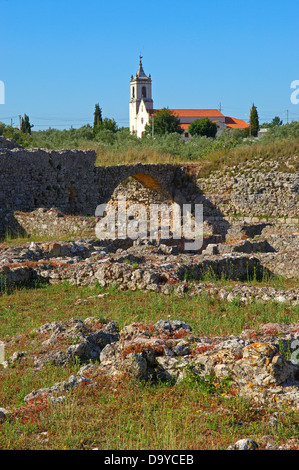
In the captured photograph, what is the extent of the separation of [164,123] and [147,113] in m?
10.4

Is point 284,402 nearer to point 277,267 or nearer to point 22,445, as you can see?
point 22,445

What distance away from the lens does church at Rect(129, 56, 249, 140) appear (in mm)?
80875

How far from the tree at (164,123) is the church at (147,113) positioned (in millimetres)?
1714

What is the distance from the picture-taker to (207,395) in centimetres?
506

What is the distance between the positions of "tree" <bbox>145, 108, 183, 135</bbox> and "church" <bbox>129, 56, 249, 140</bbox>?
5.62 ft

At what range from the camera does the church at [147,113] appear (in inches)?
3184

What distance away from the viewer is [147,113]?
267ft

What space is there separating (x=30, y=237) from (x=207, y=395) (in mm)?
12292

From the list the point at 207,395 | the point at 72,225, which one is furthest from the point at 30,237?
the point at 207,395

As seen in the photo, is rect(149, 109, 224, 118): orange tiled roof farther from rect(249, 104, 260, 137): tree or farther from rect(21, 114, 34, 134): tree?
rect(21, 114, 34, 134): tree

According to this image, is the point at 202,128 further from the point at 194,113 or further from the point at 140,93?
the point at 140,93

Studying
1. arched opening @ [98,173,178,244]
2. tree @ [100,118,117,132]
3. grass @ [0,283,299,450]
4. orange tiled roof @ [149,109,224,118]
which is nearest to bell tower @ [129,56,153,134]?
orange tiled roof @ [149,109,224,118]

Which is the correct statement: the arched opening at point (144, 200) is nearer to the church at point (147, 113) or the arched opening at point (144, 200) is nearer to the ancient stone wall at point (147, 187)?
the ancient stone wall at point (147, 187)

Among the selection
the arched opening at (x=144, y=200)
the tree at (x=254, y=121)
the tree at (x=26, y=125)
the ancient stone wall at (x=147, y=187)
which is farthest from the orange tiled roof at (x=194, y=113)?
the ancient stone wall at (x=147, y=187)
